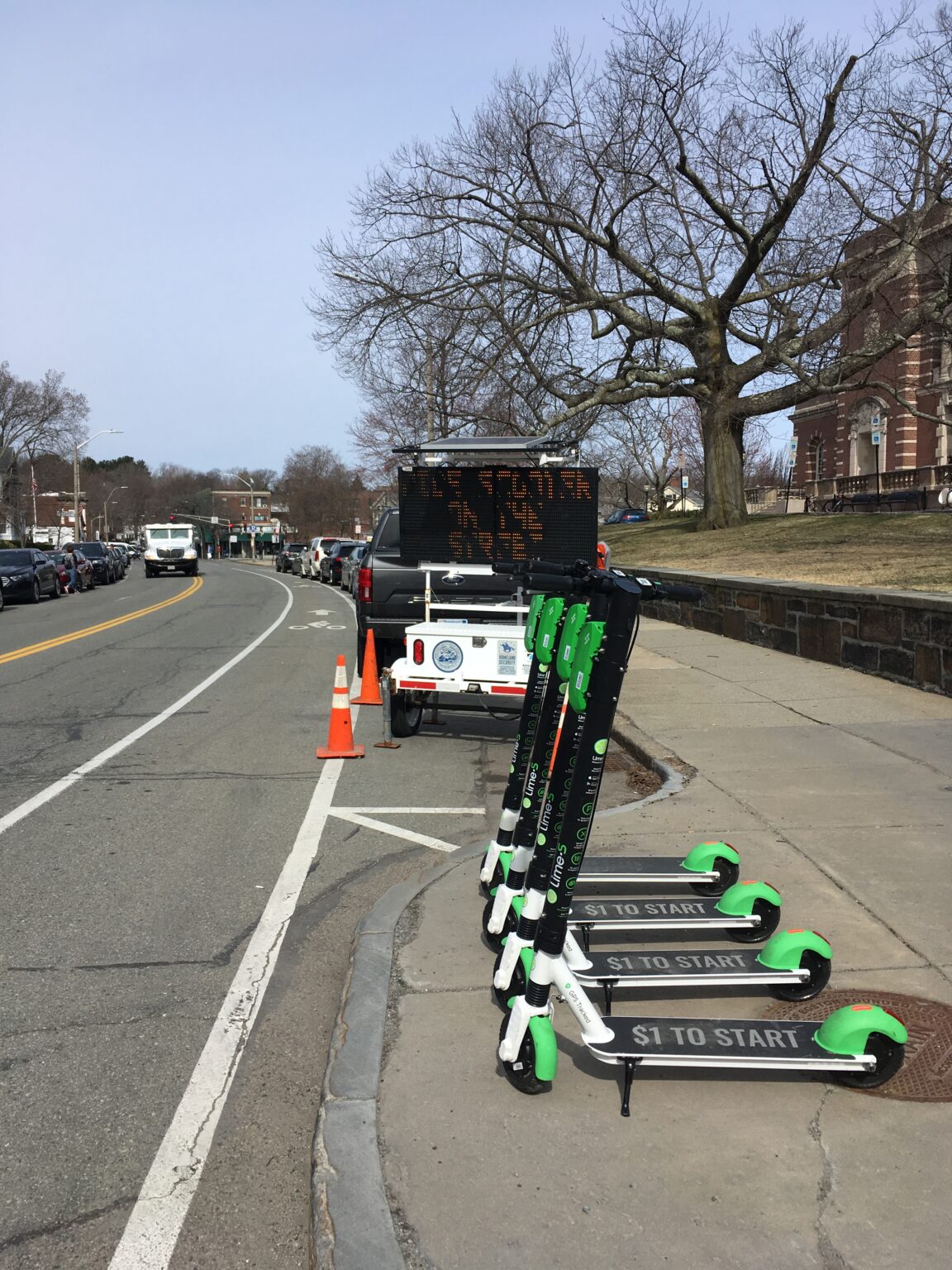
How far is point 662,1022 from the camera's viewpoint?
3.54 m

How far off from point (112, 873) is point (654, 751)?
4.15 meters

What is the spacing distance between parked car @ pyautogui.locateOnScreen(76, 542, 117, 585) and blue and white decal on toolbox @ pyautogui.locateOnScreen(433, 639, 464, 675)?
3734 cm

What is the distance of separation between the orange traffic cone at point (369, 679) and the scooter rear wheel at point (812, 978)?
777cm

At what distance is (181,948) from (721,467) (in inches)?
1125

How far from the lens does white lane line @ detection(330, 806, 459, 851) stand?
21.5ft

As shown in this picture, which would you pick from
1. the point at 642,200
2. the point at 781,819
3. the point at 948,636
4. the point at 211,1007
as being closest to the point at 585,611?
the point at 211,1007

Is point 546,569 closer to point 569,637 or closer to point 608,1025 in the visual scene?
point 569,637

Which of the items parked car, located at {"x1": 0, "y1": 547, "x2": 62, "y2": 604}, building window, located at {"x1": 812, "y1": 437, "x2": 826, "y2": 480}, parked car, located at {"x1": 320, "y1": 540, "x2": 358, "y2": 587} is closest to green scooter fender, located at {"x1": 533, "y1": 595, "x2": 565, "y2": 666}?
parked car, located at {"x1": 0, "y1": 547, "x2": 62, "y2": 604}

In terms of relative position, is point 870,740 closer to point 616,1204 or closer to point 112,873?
point 112,873

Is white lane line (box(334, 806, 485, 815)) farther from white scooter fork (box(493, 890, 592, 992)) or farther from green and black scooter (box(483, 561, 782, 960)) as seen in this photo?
white scooter fork (box(493, 890, 592, 992))

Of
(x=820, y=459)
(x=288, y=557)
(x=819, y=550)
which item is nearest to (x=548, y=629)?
(x=819, y=550)

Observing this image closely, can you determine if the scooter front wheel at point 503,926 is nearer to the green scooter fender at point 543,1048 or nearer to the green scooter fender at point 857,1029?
the green scooter fender at point 543,1048

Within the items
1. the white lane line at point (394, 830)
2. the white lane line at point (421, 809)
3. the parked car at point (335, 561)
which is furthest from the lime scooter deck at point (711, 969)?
the parked car at point (335, 561)

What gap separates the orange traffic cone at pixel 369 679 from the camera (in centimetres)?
1141
